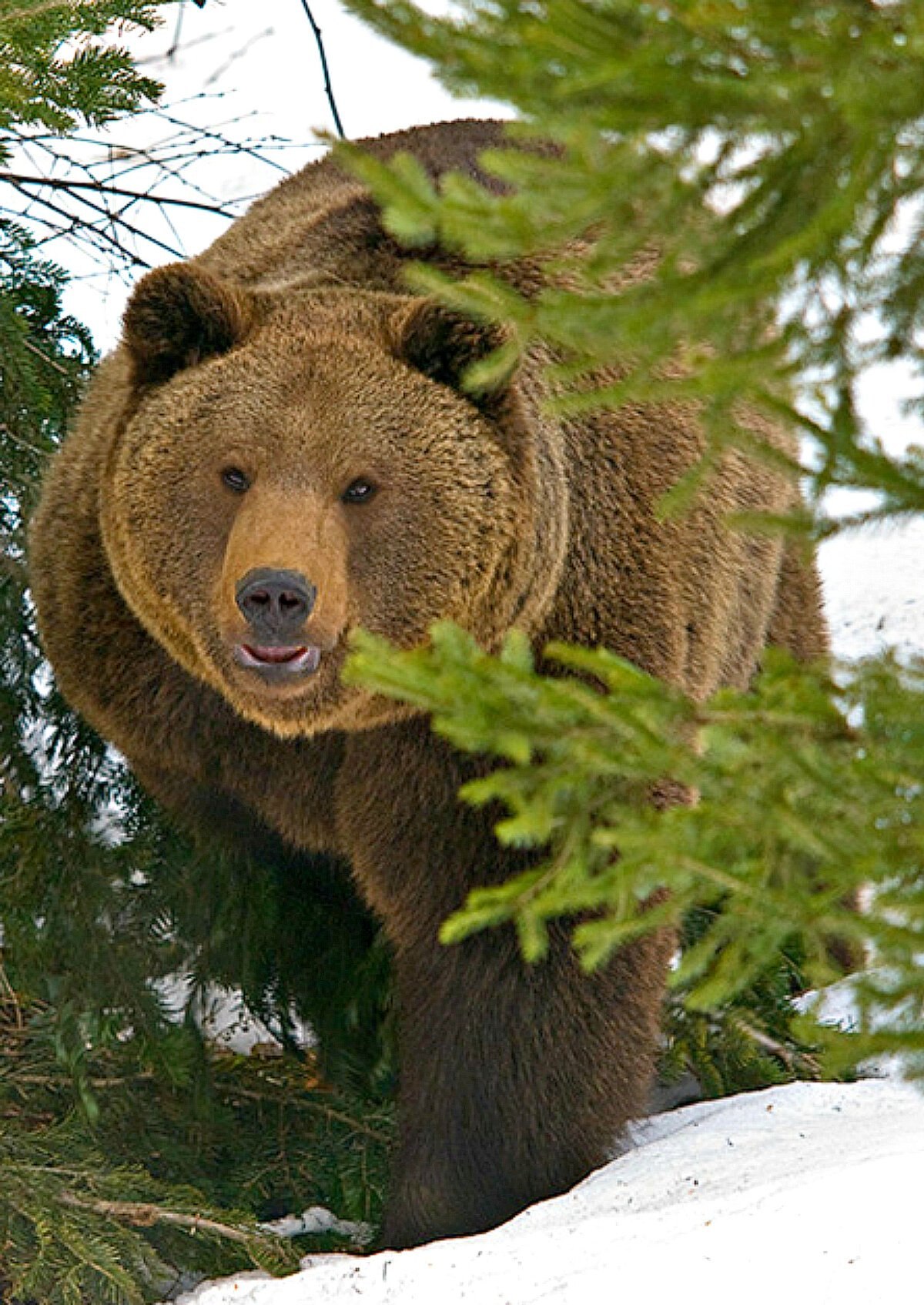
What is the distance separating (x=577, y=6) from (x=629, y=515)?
2.93 meters

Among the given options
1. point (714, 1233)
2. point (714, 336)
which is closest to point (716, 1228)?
point (714, 1233)

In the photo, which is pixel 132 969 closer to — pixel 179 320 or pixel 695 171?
pixel 179 320

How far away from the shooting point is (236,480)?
4.19 meters

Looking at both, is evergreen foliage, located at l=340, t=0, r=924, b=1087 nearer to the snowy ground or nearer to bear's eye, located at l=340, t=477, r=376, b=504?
the snowy ground

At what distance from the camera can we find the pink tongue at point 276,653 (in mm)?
3984

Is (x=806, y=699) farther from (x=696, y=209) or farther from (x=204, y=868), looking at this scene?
(x=204, y=868)

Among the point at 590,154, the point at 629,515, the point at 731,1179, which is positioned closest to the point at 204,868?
the point at 629,515

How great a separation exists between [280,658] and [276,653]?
19 mm

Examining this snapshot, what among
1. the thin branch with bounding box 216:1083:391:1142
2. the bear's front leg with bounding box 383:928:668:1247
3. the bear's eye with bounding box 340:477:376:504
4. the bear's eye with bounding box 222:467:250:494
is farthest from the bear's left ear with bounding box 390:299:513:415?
the thin branch with bounding box 216:1083:391:1142

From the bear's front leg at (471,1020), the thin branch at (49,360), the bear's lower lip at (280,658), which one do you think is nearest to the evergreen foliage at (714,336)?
the bear's lower lip at (280,658)

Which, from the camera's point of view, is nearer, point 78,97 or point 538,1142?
point 78,97

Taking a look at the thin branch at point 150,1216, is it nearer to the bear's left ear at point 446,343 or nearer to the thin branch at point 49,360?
the bear's left ear at point 446,343

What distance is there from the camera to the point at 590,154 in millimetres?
1864

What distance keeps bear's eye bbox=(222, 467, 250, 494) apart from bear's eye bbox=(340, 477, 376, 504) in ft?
0.70
